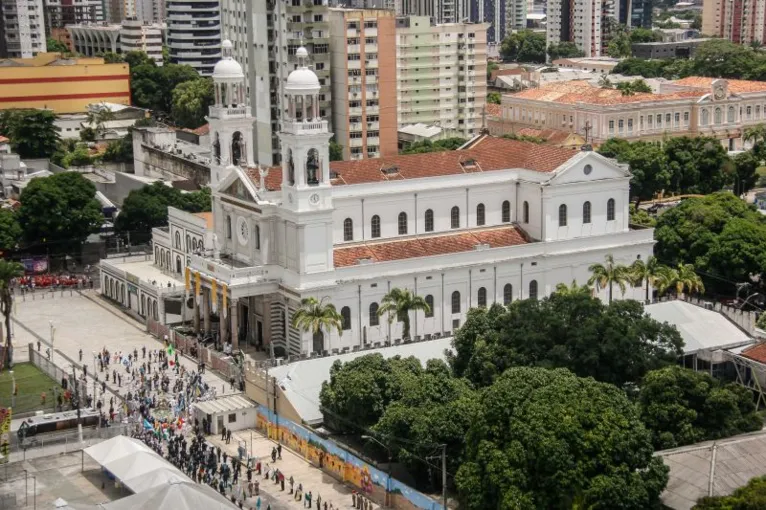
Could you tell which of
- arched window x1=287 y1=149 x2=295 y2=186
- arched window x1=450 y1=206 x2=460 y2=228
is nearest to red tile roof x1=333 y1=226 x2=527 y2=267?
arched window x1=450 y1=206 x2=460 y2=228

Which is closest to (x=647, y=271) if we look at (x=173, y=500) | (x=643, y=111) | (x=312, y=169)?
(x=312, y=169)

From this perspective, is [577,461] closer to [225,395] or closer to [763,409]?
[763,409]

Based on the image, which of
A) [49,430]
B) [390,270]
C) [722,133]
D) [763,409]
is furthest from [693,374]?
[722,133]

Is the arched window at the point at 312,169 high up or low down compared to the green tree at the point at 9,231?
up

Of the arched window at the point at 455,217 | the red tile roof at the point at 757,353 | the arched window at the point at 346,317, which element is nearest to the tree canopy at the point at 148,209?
the arched window at the point at 455,217

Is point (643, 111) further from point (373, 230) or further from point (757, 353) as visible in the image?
point (757, 353)

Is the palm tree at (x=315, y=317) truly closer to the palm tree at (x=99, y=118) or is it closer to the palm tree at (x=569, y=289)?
the palm tree at (x=569, y=289)

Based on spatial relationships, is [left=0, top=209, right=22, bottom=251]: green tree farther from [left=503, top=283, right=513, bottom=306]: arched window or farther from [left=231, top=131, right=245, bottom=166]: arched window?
A: [left=503, top=283, right=513, bottom=306]: arched window
